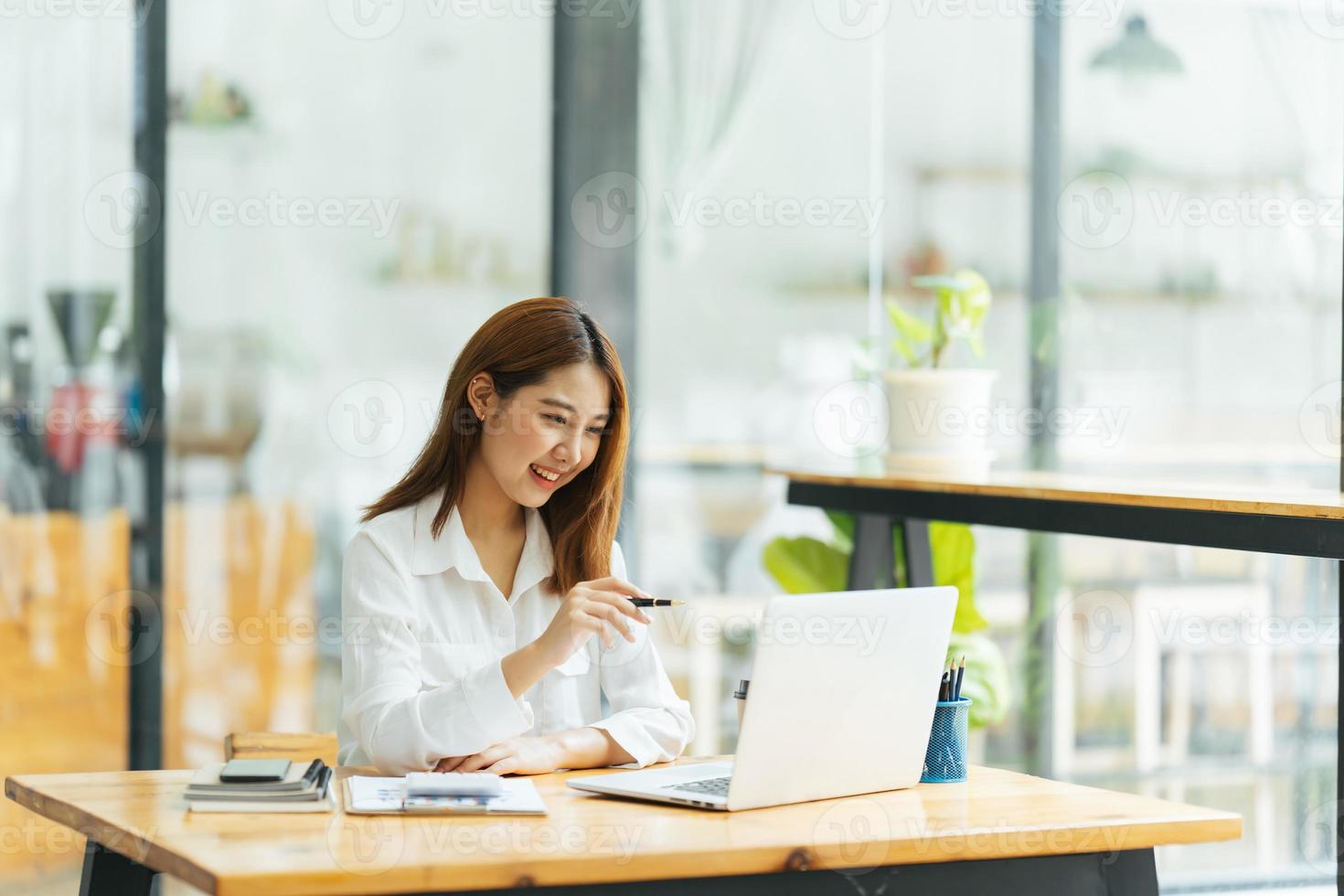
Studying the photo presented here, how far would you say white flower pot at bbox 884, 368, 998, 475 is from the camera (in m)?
2.94

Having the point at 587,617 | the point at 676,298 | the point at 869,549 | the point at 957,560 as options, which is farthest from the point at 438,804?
the point at 676,298

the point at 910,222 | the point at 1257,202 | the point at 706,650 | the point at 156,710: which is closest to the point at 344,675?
the point at 156,710

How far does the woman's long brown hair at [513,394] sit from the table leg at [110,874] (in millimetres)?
631

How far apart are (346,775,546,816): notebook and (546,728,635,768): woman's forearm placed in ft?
0.78

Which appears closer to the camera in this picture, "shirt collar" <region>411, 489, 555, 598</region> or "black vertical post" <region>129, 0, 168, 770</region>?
"shirt collar" <region>411, 489, 555, 598</region>

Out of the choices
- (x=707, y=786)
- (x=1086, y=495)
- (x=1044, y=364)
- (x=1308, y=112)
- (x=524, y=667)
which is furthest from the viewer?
(x=1044, y=364)

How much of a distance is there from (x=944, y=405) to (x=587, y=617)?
4.10 ft

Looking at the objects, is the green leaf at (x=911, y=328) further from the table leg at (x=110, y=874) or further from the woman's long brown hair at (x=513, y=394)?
the table leg at (x=110, y=874)

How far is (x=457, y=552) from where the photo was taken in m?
2.18

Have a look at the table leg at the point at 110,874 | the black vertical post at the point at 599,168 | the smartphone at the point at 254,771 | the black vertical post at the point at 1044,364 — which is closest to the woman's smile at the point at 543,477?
the smartphone at the point at 254,771

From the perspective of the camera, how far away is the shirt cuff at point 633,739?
204 centimetres

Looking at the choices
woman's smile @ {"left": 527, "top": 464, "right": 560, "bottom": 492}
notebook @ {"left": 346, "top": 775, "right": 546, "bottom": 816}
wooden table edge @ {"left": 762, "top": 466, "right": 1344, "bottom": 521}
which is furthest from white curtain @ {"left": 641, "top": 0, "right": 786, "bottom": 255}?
notebook @ {"left": 346, "top": 775, "right": 546, "bottom": 816}

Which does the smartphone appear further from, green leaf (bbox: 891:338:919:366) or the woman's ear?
green leaf (bbox: 891:338:919:366)

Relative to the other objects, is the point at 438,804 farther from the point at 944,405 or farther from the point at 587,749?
the point at 944,405
